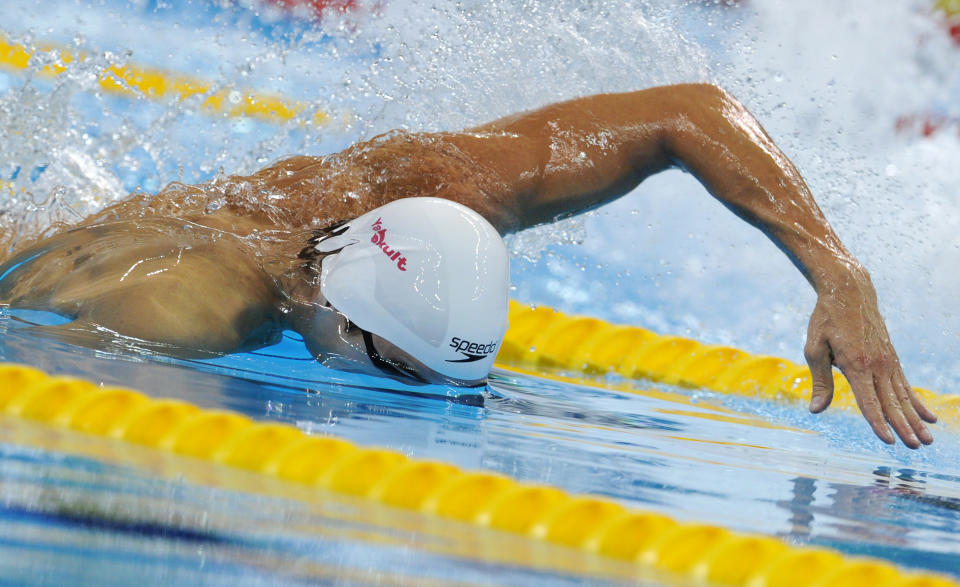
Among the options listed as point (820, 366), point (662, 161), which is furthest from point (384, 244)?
point (820, 366)

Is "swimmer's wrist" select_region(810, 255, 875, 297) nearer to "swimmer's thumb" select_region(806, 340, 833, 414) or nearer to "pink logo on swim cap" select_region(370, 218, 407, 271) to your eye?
"swimmer's thumb" select_region(806, 340, 833, 414)

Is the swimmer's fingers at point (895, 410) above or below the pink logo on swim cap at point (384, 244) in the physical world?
below

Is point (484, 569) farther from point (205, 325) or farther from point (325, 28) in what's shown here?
point (325, 28)

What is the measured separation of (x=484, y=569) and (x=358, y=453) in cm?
41

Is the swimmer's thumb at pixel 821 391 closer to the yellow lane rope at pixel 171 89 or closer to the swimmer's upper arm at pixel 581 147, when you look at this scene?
the swimmer's upper arm at pixel 581 147

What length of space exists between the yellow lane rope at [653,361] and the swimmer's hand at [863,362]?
44.8 inches

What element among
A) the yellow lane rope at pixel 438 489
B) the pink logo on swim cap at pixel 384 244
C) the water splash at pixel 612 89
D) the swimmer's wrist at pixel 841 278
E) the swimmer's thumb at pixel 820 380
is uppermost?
the water splash at pixel 612 89

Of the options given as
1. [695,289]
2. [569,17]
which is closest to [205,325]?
[569,17]

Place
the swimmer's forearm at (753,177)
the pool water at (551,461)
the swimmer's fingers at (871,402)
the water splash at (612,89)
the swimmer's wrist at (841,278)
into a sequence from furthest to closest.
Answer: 1. the water splash at (612,89)
2. the swimmer's forearm at (753,177)
3. the swimmer's wrist at (841,278)
4. the swimmer's fingers at (871,402)
5. the pool water at (551,461)

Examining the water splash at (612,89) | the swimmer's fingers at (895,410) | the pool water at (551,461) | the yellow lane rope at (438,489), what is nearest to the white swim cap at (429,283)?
the pool water at (551,461)

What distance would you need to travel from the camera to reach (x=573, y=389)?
3.13 m

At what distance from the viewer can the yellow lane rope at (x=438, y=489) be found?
4.37 feet

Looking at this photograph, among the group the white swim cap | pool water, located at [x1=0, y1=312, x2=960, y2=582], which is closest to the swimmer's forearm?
pool water, located at [x1=0, y1=312, x2=960, y2=582]

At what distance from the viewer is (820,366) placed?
2.33 m
